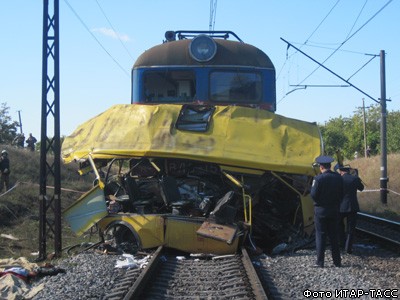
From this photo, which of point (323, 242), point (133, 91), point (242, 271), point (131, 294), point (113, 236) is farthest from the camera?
point (133, 91)

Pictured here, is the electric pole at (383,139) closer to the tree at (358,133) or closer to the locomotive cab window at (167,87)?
the locomotive cab window at (167,87)

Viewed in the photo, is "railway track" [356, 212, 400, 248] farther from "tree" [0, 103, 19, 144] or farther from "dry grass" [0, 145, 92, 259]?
"tree" [0, 103, 19, 144]

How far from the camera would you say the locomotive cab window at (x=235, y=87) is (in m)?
11.2

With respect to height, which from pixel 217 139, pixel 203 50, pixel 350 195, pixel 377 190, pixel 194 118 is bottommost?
pixel 377 190

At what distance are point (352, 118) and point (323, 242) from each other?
76.5 m

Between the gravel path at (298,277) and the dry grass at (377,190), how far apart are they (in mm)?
10538

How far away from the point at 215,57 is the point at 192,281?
5.54 metres

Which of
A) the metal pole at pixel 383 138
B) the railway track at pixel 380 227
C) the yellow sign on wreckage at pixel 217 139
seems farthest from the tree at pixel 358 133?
the yellow sign on wreckage at pixel 217 139

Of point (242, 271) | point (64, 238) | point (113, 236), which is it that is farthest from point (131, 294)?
point (64, 238)

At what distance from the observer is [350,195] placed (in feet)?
30.8

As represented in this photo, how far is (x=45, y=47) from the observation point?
10.4 metres

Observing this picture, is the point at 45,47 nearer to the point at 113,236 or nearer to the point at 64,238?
the point at 113,236

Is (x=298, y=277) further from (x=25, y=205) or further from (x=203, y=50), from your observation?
(x=25, y=205)

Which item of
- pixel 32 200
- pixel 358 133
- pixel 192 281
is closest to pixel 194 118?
pixel 192 281
